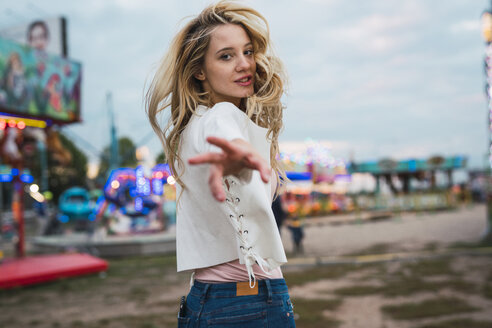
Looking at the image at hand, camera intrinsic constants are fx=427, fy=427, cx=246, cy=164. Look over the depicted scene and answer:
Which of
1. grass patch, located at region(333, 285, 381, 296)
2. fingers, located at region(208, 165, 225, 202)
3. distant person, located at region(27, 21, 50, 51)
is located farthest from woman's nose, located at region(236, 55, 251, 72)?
distant person, located at region(27, 21, 50, 51)

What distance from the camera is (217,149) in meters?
1.10

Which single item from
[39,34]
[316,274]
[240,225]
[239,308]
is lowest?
[316,274]

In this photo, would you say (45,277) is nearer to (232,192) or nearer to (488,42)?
(232,192)

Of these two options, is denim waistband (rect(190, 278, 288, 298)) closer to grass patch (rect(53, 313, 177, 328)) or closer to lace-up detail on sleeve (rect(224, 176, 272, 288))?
lace-up detail on sleeve (rect(224, 176, 272, 288))

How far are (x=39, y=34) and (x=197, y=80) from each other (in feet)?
47.8

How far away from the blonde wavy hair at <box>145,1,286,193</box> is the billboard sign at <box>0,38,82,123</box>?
7.14m

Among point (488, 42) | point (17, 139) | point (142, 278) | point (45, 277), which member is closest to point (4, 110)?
point (17, 139)

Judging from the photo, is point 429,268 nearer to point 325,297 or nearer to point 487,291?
point 487,291

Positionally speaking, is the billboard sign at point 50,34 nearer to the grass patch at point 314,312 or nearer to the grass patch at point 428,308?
the grass patch at point 314,312

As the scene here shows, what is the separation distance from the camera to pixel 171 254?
1152 centimetres

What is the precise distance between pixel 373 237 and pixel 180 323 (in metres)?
12.6

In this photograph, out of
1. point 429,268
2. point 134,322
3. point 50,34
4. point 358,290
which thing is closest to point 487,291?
point 358,290

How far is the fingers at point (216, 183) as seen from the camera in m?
0.92

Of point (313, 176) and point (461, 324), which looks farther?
point (313, 176)
